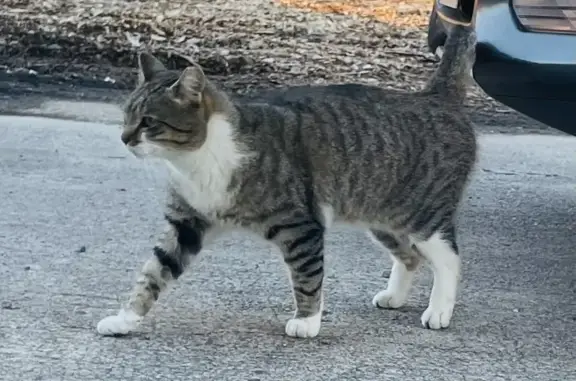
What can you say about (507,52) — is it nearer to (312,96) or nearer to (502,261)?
(312,96)

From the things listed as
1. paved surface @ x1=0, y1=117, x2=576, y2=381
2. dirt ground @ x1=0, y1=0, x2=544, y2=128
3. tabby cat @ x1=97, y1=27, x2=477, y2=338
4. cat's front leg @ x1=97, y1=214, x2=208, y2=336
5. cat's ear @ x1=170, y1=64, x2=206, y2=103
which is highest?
cat's ear @ x1=170, y1=64, x2=206, y2=103

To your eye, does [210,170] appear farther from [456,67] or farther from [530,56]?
[530,56]

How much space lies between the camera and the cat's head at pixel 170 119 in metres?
4.03

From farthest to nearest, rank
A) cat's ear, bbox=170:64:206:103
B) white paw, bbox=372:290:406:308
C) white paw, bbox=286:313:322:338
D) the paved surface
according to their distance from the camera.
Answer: white paw, bbox=372:290:406:308
white paw, bbox=286:313:322:338
cat's ear, bbox=170:64:206:103
the paved surface

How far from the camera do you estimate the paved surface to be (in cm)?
388

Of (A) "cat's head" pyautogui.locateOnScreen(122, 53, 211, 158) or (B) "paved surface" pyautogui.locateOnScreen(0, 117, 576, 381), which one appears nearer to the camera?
(B) "paved surface" pyautogui.locateOnScreen(0, 117, 576, 381)

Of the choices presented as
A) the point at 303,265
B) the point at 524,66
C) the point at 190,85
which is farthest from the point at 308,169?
the point at 524,66

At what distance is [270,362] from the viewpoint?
12.8 feet

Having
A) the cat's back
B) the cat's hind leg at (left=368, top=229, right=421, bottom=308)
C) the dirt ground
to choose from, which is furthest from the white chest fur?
the dirt ground

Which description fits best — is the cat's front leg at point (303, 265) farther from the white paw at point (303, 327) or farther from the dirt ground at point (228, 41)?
the dirt ground at point (228, 41)

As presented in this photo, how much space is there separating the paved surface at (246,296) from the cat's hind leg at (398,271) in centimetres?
6

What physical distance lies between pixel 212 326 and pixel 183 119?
0.80 m

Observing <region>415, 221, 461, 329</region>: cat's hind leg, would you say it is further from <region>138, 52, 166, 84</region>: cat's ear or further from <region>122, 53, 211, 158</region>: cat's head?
<region>138, 52, 166, 84</region>: cat's ear

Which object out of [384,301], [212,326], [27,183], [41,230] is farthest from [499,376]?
[27,183]
